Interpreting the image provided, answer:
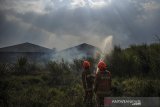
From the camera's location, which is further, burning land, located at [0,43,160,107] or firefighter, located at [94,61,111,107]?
burning land, located at [0,43,160,107]

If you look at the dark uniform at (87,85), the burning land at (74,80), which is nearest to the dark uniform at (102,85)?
the burning land at (74,80)

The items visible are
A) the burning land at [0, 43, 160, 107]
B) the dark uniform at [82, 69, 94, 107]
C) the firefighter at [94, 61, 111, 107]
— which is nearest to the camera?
the firefighter at [94, 61, 111, 107]

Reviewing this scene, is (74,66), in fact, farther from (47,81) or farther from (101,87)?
(101,87)

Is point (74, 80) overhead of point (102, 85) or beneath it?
overhead

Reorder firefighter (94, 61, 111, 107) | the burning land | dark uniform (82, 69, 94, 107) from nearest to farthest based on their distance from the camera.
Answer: firefighter (94, 61, 111, 107) < dark uniform (82, 69, 94, 107) < the burning land

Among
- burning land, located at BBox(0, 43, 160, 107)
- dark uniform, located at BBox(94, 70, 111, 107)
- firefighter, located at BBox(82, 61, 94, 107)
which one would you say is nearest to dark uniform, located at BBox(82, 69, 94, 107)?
firefighter, located at BBox(82, 61, 94, 107)

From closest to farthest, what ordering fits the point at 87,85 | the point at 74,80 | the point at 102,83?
the point at 102,83, the point at 87,85, the point at 74,80

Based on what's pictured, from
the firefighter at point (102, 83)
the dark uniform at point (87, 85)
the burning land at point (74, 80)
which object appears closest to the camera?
the firefighter at point (102, 83)

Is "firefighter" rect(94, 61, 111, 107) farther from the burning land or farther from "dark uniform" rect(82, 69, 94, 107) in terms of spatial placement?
"dark uniform" rect(82, 69, 94, 107)

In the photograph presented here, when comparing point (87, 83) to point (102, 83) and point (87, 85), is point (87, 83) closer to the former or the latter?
point (87, 85)

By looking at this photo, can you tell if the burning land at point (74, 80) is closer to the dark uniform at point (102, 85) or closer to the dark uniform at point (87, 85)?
the dark uniform at point (87, 85)

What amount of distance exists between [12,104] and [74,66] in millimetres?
14289

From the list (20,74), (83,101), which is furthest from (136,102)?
(20,74)

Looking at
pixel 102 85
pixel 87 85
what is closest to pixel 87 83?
pixel 87 85
